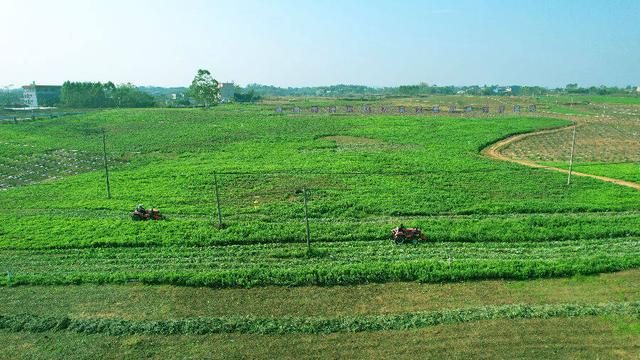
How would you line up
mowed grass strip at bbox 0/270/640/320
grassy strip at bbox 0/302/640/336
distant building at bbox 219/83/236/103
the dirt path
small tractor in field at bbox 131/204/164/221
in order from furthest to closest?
distant building at bbox 219/83/236/103
the dirt path
small tractor in field at bbox 131/204/164/221
mowed grass strip at bbox 0/270/640/320
grassy strip at bbox 0/302/640/336

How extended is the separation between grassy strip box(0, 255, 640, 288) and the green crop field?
0.06m

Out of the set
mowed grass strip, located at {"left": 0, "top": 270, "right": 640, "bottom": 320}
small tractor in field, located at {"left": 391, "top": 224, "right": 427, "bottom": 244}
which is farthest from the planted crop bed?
mowed grass strip, located at {"left": 0, "top": 270, "right": 640, "bottom": 320}

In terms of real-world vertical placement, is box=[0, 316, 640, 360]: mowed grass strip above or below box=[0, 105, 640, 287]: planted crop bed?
below

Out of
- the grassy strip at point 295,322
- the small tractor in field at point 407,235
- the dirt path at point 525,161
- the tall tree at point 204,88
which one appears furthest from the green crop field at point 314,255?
the tall tree at point 204,88

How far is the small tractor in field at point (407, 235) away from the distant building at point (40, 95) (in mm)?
132931

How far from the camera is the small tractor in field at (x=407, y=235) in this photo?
21.8 meters

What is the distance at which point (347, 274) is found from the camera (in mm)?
18266

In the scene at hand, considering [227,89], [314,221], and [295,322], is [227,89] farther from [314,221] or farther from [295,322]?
[295,322]

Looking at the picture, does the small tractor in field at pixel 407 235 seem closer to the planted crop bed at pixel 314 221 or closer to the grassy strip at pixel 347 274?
the planted crop bed at pixel 314 221

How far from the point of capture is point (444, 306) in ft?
52.9

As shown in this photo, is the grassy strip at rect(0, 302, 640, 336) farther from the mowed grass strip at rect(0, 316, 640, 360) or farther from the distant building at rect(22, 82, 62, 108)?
the distant building at rect(22, 82, 62, 108)

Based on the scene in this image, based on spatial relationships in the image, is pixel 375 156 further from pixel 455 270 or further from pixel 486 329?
pixel 486 329

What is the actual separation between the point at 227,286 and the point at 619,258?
16729mm

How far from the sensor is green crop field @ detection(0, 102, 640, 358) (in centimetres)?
1474
